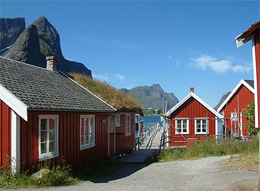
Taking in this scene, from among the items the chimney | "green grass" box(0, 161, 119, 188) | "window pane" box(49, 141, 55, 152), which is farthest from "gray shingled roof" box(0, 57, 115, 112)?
"green grass" box(0, 161, 119, 188)

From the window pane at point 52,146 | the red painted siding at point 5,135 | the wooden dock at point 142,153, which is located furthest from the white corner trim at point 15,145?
the wooden dock at point 142,153

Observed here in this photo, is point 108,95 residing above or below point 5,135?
above

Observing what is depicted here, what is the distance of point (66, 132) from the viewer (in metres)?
11.7

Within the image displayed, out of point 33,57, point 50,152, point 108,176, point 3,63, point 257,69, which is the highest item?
point 33,57

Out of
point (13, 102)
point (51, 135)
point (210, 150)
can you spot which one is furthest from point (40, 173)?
point (210, 150)

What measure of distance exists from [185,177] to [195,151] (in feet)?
17.9

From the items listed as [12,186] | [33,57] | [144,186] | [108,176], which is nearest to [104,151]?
[108,176]

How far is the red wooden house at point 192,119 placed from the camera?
24.7 meters

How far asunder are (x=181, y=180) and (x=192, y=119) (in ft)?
47.9

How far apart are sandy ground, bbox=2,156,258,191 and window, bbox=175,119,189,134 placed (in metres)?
11.3

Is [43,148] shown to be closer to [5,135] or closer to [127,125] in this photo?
[5,135]

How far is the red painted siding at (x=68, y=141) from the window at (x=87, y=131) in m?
0.27

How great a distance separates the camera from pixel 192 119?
24797mm

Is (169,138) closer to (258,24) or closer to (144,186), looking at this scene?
(144,186)
